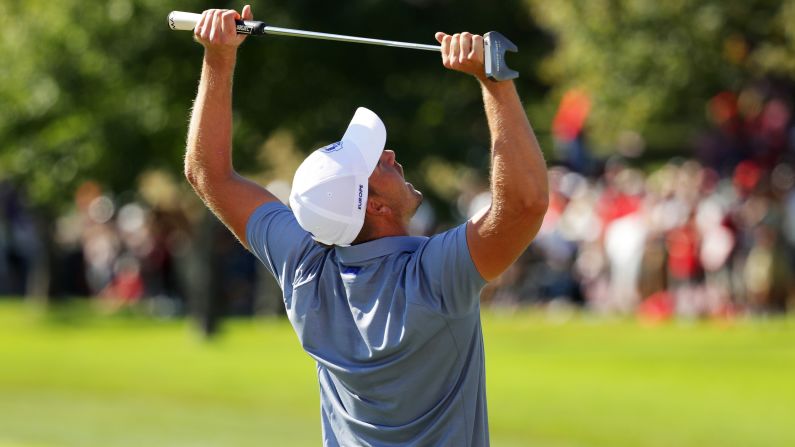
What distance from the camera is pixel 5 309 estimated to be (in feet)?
94.0

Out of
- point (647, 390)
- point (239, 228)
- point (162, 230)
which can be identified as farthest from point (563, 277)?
point (239, 228)

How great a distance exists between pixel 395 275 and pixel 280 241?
543 mm

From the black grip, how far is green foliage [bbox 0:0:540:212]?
1359cm

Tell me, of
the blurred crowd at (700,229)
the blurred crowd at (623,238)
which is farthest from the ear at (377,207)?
the blurred crowd at (700,229)

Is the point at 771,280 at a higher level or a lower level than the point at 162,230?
lower

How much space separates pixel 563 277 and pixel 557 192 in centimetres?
131

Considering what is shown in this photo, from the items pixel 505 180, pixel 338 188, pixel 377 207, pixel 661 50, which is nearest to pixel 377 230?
pixel 377 207

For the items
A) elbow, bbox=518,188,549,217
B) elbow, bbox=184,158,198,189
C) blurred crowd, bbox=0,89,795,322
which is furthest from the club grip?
blurred crowd, bbox=0,89,795,322

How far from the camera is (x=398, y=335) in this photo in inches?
171

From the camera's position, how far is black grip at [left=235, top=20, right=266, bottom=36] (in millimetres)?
4910

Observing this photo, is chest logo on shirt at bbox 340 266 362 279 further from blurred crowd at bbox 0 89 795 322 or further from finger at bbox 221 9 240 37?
blurred crowd at bbox 0 89 795 322

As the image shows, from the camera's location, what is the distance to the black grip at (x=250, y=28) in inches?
193

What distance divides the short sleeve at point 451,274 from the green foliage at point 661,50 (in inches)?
531

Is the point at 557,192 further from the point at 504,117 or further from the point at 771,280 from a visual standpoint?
the point at 504,117
